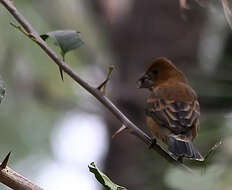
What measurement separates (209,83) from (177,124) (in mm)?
386

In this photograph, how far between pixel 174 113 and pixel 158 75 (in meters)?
0.84

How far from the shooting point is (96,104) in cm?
766

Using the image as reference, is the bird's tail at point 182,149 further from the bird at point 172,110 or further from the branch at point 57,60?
the branch at point 57,60

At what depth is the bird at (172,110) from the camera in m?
4.05

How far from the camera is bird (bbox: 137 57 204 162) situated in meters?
4.05

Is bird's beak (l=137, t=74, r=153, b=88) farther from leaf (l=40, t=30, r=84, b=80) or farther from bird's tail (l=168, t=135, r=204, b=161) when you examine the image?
leaf (l=40, t=30, r=84, b=80)

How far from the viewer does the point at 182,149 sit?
389cm

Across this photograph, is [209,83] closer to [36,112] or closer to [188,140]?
[188,140]

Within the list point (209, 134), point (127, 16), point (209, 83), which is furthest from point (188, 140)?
point (127, 16)

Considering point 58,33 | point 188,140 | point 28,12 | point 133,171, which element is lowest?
point 133,171

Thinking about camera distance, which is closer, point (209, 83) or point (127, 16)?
point (209, 83)

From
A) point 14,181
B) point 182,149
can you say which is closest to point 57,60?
point 14,181

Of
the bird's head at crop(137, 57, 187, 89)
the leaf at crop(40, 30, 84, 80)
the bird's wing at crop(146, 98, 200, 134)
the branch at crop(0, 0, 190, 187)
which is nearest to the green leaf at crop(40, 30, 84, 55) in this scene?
the leaf at crop(40, 30, 84, 80)

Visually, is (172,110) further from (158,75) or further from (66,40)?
(66,40)
